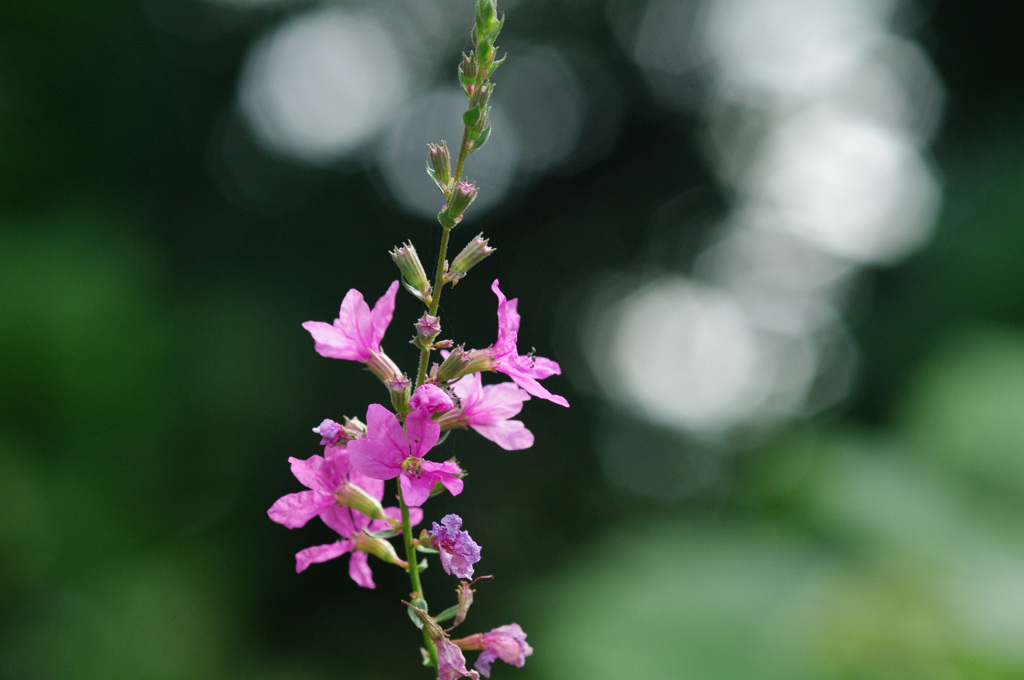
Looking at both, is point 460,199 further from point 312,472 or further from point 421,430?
point 312,472

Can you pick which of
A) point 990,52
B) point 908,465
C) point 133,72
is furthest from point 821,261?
point 133,72

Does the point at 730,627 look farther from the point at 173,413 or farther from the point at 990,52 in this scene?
the point at 990,52

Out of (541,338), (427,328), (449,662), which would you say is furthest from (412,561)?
(541,338)

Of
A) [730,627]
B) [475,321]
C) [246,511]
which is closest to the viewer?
[730,627]

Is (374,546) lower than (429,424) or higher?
lower

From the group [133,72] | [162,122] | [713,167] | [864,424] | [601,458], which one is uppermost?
[133,72]

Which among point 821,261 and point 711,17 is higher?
point 711,17
